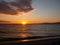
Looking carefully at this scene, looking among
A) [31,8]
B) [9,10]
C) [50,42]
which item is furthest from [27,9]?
[50,42]

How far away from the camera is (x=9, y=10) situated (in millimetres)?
3109

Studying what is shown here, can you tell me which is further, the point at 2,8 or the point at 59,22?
the point at 59,22

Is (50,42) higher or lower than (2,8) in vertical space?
lower

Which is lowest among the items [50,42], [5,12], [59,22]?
[50,42]

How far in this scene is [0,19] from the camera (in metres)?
2.95

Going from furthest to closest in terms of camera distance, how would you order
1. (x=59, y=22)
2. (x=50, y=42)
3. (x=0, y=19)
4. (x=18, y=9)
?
1. (x=59, y=22)
2. (x=18, y=9)
3. (x=0, y=19)
4. (x=50, y=42)

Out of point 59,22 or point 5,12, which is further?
point 59,22

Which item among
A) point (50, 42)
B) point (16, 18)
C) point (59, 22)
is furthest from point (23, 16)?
point (50, 42)

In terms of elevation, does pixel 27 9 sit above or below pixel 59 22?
above

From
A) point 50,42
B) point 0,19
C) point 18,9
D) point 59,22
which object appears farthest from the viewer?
point 59,22

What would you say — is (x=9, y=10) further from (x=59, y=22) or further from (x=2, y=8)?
(x=59, y=22)

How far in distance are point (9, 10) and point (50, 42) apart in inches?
50.5

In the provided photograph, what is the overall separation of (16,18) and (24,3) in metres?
0.34

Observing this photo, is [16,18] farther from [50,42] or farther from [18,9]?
[50,42]
